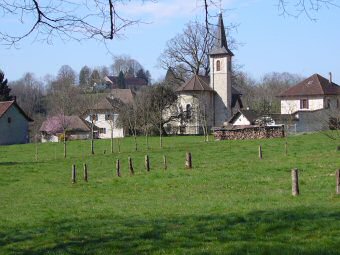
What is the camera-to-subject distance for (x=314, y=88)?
3098 inches

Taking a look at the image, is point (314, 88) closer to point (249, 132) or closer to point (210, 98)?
point (210, 98)

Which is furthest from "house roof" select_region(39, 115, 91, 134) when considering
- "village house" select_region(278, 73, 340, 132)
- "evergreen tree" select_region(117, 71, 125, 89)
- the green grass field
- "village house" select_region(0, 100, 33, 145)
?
the green grass field

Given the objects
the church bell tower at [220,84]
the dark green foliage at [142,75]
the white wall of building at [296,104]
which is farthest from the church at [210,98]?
the dark green foliage at [142,75]

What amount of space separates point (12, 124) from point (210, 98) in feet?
92.8

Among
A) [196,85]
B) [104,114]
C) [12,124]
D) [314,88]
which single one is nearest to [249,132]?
[196,85]

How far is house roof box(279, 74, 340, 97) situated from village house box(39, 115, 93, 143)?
28862mm

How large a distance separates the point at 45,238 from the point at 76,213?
4209 mm

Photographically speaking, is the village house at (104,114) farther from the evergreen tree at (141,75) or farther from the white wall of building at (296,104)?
the evergreen tree at (141,75)

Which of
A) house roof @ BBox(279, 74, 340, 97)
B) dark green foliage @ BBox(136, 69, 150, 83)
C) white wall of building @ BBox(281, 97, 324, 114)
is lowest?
white wall of building @ BBox(281, 97, 324, 114)

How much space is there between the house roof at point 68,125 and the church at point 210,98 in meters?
13.3

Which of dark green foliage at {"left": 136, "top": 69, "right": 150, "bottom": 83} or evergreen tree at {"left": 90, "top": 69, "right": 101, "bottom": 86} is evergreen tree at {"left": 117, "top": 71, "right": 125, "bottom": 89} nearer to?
evergreen tree at {"left": 90, "top": 69, "right": 101, "bottom": 86}

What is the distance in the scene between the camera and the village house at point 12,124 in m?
73.1

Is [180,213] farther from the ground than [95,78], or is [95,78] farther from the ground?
[95,78]

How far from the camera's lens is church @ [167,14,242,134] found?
80375 millimetres
